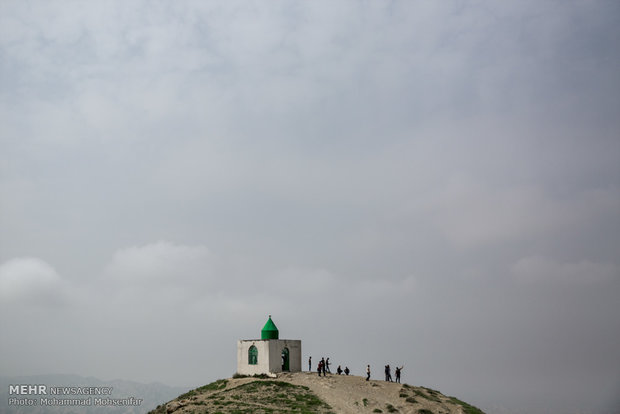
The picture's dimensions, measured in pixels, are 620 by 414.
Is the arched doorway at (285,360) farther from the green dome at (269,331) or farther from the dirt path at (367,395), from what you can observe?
the dirt path at (367,395)

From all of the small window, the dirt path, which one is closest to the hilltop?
the dirt path

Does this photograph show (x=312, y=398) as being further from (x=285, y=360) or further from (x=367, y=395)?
(x=285, y=360)

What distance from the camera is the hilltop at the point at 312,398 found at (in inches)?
1639

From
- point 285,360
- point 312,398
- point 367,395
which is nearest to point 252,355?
point 285,360

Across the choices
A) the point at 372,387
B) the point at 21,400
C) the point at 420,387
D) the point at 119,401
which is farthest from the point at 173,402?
the point at 21,400

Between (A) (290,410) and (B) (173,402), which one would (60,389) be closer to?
(B) (173,402)

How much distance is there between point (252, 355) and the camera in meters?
53.9

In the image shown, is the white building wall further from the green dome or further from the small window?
the green dome

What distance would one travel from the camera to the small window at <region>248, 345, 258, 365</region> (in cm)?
5342

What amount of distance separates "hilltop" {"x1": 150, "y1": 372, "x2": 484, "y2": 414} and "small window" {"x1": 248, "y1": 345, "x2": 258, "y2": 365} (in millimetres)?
2186

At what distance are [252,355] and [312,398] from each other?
1214 cm

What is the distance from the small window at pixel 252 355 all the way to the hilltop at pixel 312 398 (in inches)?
86.1

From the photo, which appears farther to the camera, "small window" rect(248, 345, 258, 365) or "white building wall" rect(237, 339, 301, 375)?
"small window" rect(248, 345, 258, 365)

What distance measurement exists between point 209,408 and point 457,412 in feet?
70.6
